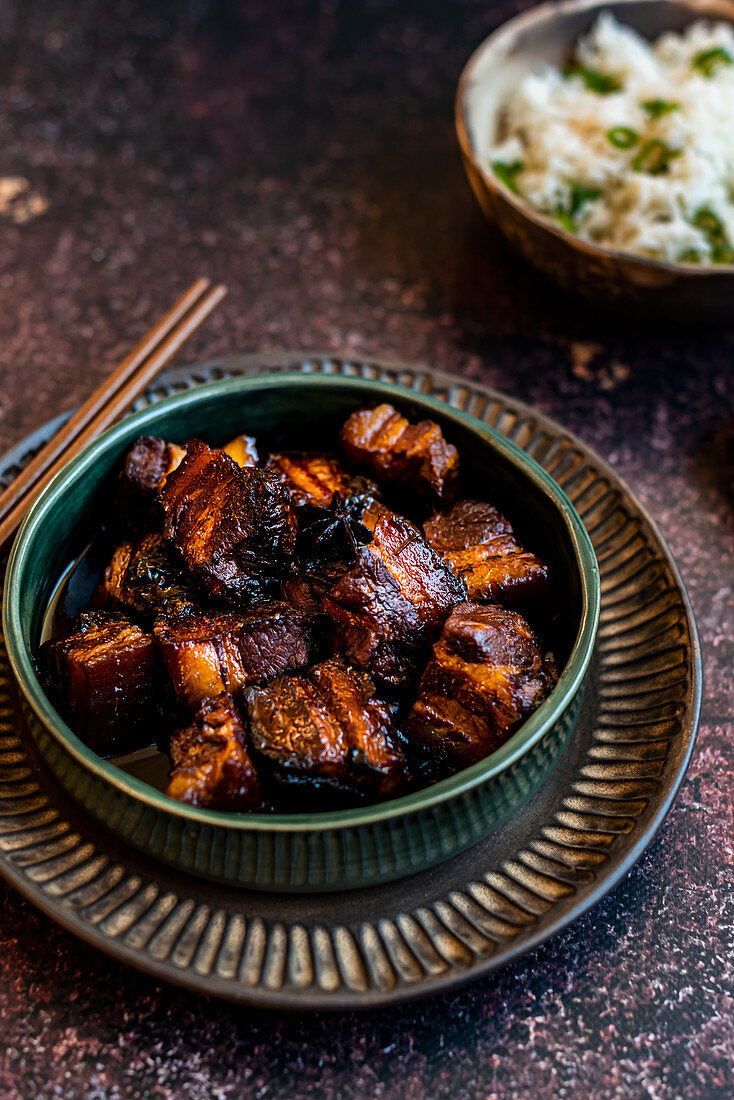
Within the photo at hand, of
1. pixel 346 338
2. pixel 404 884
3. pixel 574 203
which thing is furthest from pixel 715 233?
pixel 404 884

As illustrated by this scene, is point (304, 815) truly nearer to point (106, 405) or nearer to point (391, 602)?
point (391, 602)

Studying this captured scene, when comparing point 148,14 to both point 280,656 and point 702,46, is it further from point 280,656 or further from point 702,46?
point 280,656

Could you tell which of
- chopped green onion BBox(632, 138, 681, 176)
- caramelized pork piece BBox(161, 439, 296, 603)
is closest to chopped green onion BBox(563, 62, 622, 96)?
chopped green onion BBox(632, 138, 681, 176)

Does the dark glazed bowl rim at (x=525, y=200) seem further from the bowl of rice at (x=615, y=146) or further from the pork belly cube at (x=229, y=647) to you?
the pork belly cube at (x=229, y=647)

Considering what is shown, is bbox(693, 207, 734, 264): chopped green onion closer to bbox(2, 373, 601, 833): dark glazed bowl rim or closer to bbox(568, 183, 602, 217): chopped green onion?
bbox(568, 183, 602, 217): chopped green onion

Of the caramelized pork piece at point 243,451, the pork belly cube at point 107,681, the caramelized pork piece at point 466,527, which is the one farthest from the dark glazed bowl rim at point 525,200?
the pork belly cube at point 107,681

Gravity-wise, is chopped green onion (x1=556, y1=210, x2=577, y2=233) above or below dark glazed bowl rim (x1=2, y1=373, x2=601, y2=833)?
below
